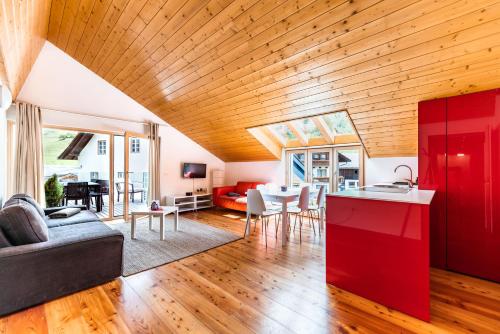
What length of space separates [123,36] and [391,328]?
4409 millimetres

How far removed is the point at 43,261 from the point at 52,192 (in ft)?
11.4

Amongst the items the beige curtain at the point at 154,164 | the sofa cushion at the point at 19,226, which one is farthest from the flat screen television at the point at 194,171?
the sofa cushion at the point at 19,226

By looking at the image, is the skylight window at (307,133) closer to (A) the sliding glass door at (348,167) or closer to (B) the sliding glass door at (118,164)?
(A) the sliding glass door at (348,167)

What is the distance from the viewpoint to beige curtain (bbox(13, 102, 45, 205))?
3.77 metres

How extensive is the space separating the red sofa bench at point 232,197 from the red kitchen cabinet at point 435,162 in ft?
12.2

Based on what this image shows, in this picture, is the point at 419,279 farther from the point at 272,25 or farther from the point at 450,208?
the point at 272,25

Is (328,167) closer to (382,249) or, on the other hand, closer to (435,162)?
(435,162)

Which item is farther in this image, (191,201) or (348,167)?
(191,201)

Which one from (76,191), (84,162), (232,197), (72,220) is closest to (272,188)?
(232,197)

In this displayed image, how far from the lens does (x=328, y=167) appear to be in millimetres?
5090

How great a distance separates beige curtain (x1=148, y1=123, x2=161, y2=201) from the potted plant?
176cm

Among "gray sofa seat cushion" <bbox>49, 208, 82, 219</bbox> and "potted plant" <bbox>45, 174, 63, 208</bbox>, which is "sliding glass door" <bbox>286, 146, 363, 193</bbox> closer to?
"gray sofa seat cushion" <bbox>49, 208, 82, 219</bbox>

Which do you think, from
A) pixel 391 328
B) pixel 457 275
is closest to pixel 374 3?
pixel 391 328

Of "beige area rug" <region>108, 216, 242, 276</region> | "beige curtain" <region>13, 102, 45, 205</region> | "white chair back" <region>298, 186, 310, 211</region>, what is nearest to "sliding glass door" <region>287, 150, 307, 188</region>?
"white chair back" <region>298, 186, 310, 211</region>
